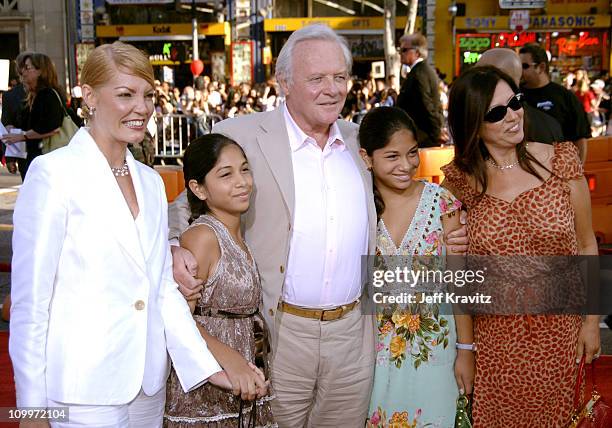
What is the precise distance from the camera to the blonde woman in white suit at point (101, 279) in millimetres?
2447

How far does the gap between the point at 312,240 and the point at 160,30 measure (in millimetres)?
31615

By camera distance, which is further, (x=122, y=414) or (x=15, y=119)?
(x=15, y=119)

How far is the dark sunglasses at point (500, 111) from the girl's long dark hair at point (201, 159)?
106 cm

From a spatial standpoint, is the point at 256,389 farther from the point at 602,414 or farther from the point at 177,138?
the point at 177,138

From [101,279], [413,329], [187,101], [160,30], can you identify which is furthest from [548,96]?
[160,30]

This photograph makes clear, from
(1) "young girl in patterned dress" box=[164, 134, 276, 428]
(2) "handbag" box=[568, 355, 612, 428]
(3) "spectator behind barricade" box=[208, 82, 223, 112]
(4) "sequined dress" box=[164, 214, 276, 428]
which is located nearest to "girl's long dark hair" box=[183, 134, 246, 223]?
(1) "young girl in patterned dress" box=[164, 134, 276, 428]

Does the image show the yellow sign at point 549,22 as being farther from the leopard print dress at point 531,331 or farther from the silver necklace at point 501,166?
the leopard print dress at point 531,331

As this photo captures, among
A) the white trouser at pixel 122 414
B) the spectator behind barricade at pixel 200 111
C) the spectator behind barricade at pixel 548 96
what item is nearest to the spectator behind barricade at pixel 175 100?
the spectator behind barricade at pixel 200 111

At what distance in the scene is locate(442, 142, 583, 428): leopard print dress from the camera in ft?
11.1

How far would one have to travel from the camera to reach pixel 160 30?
110 feet

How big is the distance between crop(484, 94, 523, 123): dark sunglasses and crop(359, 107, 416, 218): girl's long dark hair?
0.34 meters

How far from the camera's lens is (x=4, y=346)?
6484 millimetres

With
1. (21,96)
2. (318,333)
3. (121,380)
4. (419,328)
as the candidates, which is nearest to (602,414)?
(419,328)

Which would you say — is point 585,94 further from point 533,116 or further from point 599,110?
point 533,116
